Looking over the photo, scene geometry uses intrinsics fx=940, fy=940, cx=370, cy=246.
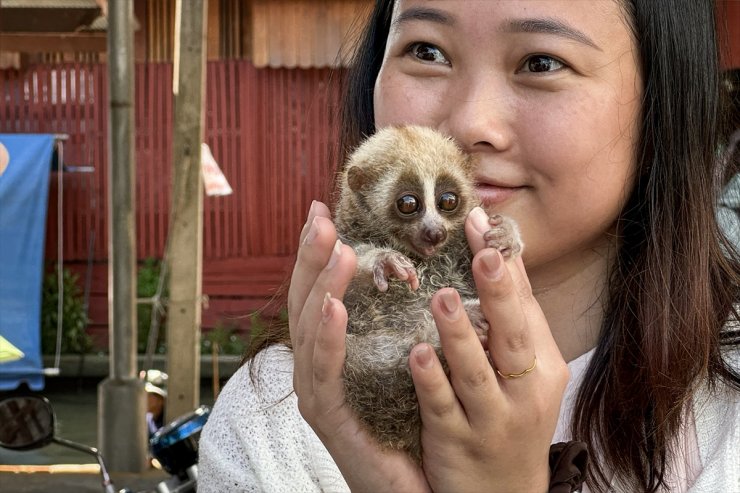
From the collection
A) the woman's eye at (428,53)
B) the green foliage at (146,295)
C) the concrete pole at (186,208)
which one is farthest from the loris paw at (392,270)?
the green foliage at (146,295)

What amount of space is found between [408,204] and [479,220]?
0.59ft

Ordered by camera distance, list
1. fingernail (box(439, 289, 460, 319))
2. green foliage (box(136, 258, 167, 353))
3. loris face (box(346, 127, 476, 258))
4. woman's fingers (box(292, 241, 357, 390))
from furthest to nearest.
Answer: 1. green foliage (box(136, 258, 167, 353))
2. loris face (box(346, 127, 476, 258))
3. woman's fingers (box(292, 241, 357, 390))
4. fingernail (box(439, 289, 460, 319))

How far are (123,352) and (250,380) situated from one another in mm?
6229

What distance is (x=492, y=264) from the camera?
171 centimetres

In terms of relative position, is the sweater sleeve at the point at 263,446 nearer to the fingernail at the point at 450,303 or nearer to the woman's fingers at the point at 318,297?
the woman's fingers at the point at 318,297

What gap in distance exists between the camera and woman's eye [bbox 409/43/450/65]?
84.7 inches

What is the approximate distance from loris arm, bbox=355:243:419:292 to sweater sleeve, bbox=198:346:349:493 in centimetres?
83

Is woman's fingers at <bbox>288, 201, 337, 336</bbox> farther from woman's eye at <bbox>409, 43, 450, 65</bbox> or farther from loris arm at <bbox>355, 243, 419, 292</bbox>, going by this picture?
woman's eye at <bbox>409, 43, 450, 65</bbox>

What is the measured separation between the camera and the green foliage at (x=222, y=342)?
1307 centimetres

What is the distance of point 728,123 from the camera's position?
2787mm

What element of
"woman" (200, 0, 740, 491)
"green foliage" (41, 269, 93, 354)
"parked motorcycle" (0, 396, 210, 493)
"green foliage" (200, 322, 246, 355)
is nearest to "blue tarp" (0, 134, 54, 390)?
"green foliage" (41, 269, 93, 354)

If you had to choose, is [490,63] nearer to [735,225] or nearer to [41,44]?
[735,225]

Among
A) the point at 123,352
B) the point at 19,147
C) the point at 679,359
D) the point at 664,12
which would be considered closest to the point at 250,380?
the point at 679,359

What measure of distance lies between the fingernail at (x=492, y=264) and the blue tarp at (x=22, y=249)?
10560 mm
